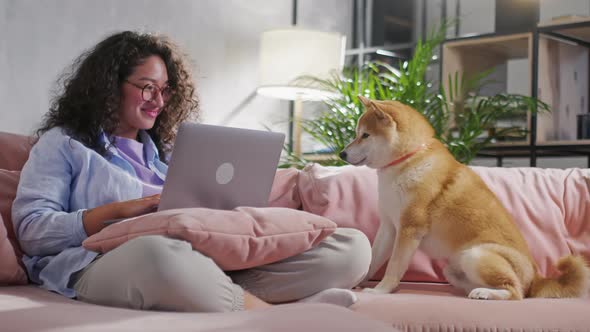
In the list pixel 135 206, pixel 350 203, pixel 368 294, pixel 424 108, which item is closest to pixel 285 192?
pixel 350 203

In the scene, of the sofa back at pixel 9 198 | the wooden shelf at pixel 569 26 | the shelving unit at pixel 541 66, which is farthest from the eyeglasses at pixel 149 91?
the wooden shelf at pixel 569 26

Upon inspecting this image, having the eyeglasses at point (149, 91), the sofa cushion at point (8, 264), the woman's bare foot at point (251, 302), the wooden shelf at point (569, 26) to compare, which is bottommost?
the woman's bare foot at point (251, 302)

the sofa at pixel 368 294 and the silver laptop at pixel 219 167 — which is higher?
the silver laptop at pixel 219 167

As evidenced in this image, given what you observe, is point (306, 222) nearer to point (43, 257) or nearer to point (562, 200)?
point (43, 257)

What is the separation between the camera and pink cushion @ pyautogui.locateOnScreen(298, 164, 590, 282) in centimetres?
197

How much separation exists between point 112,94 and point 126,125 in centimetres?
10

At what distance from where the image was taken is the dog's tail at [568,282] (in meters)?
1.69

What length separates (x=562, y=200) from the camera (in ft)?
6.73

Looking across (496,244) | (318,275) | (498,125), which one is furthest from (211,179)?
(498,125)

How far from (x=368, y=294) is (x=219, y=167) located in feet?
1.57

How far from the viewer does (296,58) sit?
3.67 metres

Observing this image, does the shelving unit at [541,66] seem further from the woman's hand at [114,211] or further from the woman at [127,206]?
the woman's hand at [114,211]

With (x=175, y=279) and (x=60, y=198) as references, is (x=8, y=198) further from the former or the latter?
(x=175, y=279)

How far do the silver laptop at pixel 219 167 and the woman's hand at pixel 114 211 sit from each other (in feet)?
0.23
